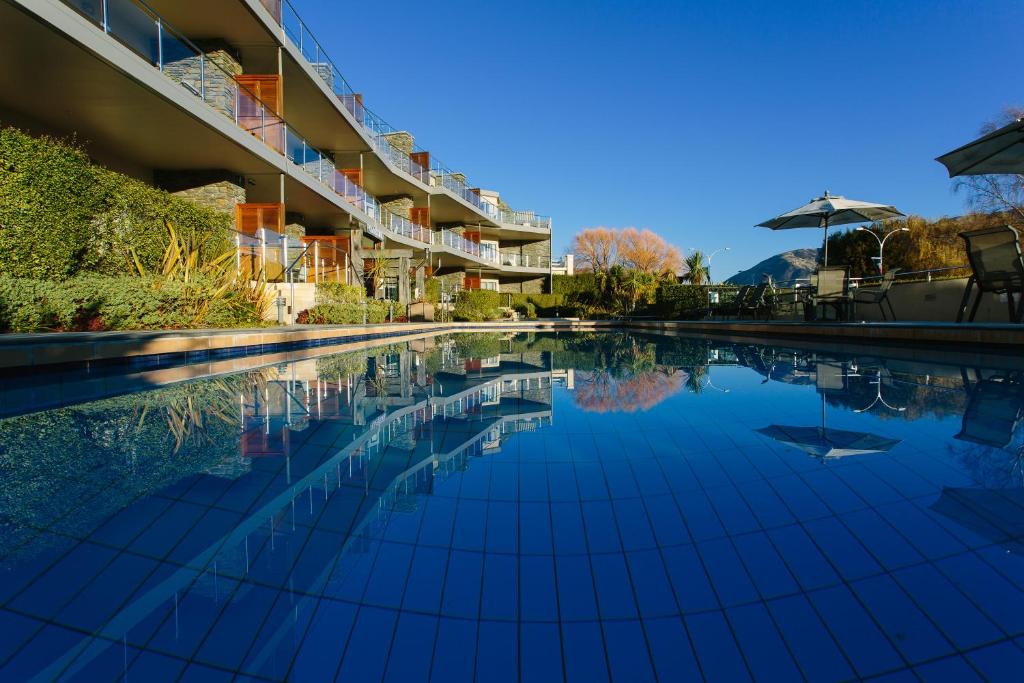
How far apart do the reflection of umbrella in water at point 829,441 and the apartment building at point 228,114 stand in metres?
8.44

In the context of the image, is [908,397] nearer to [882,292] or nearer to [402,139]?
[882,292]

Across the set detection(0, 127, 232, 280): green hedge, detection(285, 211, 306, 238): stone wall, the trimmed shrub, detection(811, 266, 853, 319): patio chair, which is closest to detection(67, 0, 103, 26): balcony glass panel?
detection(0, 127, 232, 280): green hedge

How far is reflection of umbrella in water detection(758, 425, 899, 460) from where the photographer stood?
2188 mm

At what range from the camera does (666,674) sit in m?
0.91

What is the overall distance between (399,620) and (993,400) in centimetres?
374

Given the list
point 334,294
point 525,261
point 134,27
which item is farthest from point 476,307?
point 134,27

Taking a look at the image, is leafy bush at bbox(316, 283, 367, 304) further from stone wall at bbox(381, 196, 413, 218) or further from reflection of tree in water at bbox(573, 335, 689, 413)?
stone wall at bbox(381, 196, 413, 218)

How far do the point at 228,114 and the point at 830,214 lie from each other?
39.7 ft

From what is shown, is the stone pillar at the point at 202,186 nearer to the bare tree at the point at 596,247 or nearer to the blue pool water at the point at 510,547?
the blue pool water at the point at 510,547

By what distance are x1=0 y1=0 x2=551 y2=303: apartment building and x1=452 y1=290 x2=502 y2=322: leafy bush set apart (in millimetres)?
2454

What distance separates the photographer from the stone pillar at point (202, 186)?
1162 cm

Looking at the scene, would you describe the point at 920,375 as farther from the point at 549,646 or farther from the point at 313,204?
the point at 313,204

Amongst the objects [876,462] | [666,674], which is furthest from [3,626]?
[876,462]

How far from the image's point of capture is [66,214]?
6.19 m
